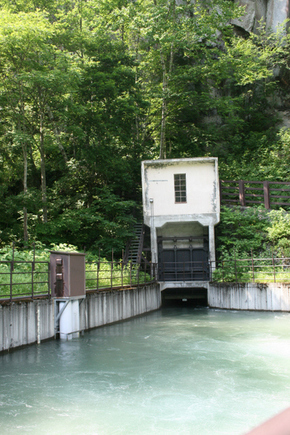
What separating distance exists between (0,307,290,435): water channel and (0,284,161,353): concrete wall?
0.40 meters

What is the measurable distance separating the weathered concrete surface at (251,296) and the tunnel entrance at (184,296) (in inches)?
144

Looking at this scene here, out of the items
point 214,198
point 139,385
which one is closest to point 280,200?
point 214,198

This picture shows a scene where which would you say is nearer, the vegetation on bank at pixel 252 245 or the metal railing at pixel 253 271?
the metal railing at pixel 253 271

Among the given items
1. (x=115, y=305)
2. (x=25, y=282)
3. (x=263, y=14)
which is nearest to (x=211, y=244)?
(x=115, y=305)

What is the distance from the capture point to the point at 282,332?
13.7 m

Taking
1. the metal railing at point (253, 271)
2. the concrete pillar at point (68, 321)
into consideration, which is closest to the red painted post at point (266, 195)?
the metal railing at point (253, 271)

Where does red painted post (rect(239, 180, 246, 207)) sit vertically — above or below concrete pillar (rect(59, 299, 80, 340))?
above

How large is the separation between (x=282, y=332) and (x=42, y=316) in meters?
7.67

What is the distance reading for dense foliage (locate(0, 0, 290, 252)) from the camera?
836 inches

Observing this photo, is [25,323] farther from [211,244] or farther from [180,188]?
→ [180,188]

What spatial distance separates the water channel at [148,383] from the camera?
6668 millimetres

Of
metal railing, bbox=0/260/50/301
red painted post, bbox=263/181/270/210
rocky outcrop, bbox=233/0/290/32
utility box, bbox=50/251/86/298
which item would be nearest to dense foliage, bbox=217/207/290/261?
red painted post, bbox=263/181/270/210

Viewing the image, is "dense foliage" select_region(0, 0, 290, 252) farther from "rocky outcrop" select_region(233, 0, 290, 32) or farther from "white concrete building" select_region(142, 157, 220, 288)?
"rocky outcrop" select_region(233, 0, 290, 32)

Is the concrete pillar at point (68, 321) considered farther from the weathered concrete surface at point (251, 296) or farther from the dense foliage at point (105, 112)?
the weathered concrete surface at point (251, 296)
